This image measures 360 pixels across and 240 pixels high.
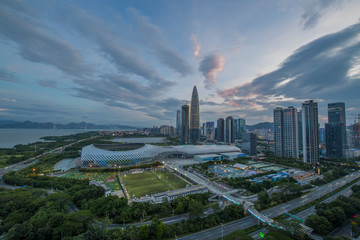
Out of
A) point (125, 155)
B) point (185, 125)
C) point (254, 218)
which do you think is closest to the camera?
point (254, 218)

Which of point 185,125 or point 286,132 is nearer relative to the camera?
point 286,132

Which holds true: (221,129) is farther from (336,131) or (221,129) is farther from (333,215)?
(333,215)

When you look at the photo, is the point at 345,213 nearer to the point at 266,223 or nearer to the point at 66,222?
the point at 266,223

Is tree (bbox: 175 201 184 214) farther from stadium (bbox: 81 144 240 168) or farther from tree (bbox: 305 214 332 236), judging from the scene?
stadium (bbox: 81 144 240 168)

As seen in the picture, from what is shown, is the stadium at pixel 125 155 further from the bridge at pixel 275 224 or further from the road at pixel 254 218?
the bridge at pixel 275 224

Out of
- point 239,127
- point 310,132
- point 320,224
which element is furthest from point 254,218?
point 239,127

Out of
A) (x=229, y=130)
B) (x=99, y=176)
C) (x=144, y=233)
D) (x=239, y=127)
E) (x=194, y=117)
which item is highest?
(x=194, y=117)

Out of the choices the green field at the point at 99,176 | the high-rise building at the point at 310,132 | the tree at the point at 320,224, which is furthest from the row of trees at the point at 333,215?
the high-rise building at the point at 310,132
